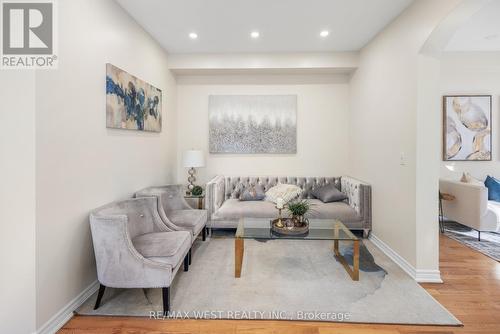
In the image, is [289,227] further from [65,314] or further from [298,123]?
[298,123]

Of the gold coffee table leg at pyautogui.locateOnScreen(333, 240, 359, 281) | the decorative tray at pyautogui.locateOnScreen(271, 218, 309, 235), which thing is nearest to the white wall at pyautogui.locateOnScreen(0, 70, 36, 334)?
the decorative tray at pyautogui.locateOnScreen(271, 218, 309, 235)

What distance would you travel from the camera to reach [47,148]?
1.70m

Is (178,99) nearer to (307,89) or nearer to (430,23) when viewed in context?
(307,89)

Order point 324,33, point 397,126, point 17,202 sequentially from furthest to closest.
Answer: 1. point 324,33
2. point 397,126
3. point 17,202

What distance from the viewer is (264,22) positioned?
2.99 metres

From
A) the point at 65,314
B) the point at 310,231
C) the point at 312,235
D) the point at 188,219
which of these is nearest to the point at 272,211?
the point at 310,231

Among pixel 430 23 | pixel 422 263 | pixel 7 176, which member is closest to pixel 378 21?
pixel 430 23

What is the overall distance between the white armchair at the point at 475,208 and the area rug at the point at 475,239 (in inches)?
4.9

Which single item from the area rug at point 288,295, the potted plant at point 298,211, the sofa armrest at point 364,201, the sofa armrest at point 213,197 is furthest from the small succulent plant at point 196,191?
the sofa armrest at point 364,201

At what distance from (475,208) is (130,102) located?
4846 millimetres

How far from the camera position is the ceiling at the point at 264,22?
2.62 m

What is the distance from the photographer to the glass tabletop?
2.43 metres

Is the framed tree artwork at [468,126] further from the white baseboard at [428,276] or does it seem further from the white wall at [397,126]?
the white baseboard at [428,276]

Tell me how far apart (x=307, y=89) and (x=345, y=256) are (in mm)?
2937
